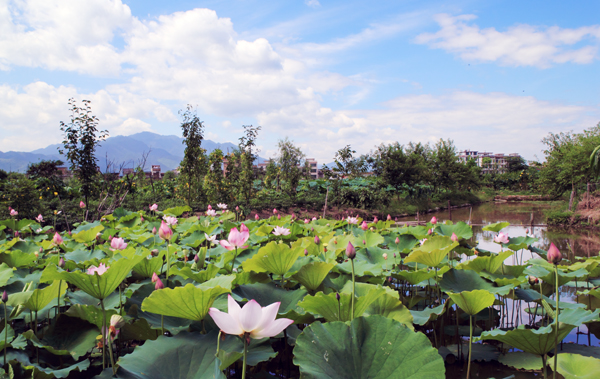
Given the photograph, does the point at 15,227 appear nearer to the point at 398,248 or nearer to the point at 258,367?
the point at 258,367

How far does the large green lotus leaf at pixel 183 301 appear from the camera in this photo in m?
0.97

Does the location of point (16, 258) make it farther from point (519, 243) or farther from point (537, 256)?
point (537, 256)

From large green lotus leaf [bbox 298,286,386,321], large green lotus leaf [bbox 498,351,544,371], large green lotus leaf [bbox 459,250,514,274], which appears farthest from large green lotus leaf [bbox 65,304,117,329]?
large green lotus leaf [bbox 459,250,514,274]

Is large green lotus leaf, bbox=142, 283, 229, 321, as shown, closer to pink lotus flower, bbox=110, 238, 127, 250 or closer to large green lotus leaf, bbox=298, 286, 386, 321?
large green lotus leaf, bbox=298, 286, 386, 321

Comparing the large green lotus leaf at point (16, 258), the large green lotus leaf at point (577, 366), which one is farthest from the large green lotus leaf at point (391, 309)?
the large green lotus leaf at point (16, 258)

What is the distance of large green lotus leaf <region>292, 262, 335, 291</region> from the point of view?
1.48 meters

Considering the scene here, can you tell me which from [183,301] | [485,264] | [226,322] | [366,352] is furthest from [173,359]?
[485,264]

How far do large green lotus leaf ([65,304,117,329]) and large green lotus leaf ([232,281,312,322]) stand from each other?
501 mm

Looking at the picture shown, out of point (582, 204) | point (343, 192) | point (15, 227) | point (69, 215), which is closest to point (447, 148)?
point (582, 204)

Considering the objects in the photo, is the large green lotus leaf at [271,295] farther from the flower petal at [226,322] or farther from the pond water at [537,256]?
the pond water at [537,256]

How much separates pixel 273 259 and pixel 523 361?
48.1 inches

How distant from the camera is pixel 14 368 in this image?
981 mm

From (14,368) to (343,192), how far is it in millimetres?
13310

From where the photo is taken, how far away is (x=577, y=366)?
1.15 meters
